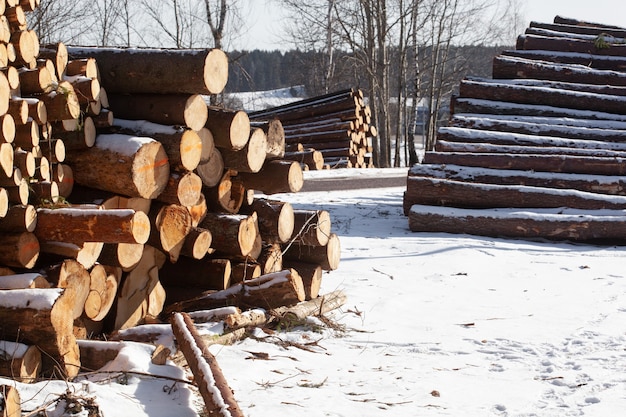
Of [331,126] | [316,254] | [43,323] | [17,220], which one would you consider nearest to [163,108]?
[17,220]

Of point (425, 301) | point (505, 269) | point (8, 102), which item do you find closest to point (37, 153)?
point (8, 102)

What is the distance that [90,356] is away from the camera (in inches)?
169

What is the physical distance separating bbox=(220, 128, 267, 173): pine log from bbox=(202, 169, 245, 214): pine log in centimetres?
16

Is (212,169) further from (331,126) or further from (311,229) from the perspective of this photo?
(331,126)

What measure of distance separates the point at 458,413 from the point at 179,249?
8.65ft

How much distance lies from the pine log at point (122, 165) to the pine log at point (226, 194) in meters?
0.87

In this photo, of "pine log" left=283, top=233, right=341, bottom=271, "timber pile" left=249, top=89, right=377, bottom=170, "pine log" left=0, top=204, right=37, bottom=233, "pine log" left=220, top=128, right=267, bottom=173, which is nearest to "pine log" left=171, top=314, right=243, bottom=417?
"pine log" left=0, top=204, right=37, bottom=233

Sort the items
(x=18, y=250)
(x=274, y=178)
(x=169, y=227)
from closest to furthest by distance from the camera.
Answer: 1. (x=18, y=250)
2. (x=169, y=227)
3. (x=274, y=178)

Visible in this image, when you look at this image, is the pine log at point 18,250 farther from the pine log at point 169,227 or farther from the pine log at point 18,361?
the pine log at point 169,227

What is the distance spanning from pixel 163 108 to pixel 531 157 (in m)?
6.68

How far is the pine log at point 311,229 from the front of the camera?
20.8ft

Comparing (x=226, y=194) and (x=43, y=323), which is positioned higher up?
(x=226, y=194)

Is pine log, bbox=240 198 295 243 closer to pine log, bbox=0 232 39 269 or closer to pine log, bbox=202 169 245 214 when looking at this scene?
pine log, bbox=202 169 245 214

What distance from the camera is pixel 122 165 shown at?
5.00 metres
